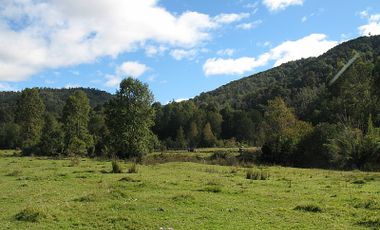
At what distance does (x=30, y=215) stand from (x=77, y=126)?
6803 centimetres

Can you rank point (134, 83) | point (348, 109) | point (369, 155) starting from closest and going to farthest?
1. point (369, 155)
2. point (134, 83)
3. point (348, 109)

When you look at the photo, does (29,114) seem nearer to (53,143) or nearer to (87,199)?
(53,143)

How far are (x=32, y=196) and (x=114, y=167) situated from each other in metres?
13.7

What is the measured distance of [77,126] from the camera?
268 feet

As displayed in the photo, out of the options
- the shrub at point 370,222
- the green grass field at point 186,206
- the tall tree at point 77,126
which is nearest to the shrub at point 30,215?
the green grass field at point 186,206

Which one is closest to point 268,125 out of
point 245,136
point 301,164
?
point 301,164

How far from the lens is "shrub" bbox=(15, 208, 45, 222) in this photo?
1528 cm

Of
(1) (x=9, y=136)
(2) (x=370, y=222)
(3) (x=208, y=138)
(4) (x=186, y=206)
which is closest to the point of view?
(2) (x=370, y=222)

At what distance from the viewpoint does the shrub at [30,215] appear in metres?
15.3

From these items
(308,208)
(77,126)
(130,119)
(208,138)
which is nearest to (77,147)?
(77,126)

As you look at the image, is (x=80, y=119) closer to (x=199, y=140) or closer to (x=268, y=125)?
(x=268, y=125)

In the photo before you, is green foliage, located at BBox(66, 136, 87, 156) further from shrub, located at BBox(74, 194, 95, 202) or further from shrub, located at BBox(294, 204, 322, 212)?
shrub, located at BBox(294, 204, 322, 212)

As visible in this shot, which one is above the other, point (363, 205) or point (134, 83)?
point (134, 83)

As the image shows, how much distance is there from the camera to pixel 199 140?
145250 millimetres
